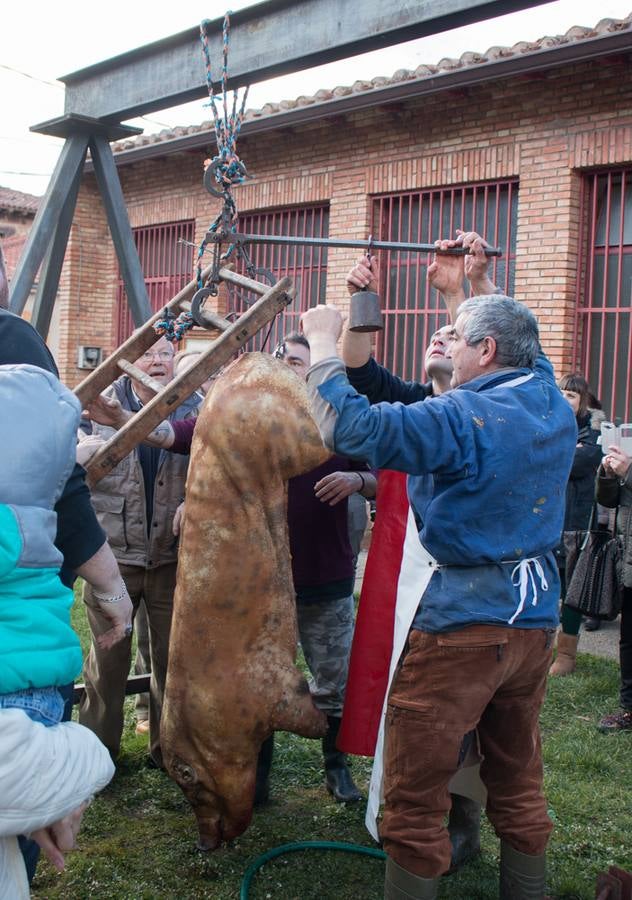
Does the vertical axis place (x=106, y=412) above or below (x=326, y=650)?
above

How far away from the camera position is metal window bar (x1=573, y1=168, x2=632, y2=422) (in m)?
8.85

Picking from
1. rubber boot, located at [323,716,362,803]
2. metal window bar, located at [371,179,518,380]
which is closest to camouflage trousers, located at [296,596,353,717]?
rubber boot, located at [323,716,362,803]

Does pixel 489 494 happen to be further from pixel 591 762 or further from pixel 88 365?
pixel 88 365

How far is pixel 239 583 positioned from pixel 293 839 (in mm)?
1412

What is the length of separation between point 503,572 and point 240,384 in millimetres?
981

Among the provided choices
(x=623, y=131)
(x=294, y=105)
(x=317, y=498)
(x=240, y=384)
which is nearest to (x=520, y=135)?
(x=623, y=131)

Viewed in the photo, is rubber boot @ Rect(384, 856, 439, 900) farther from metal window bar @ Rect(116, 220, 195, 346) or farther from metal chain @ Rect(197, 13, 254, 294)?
metal window bar @ Rect(116, 220, 195, 346)

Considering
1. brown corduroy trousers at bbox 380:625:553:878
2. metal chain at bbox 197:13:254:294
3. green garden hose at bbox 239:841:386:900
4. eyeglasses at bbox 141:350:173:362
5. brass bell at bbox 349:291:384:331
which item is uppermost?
metal chain at bbox 197:13:254:294

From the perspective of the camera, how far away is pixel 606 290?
9.00 m

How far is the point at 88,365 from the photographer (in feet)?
49.0

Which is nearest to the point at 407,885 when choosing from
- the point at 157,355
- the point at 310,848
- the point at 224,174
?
the point at 310,848

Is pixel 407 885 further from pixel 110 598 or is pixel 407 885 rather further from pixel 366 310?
pixel 366 310

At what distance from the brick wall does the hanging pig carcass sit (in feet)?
21.9

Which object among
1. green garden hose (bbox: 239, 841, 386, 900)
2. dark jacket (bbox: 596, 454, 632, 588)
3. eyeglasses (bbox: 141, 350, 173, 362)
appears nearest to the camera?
green garden hose (bbox: 239, 841, 386, 900)
